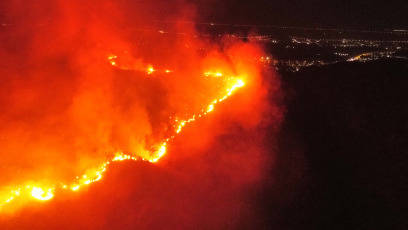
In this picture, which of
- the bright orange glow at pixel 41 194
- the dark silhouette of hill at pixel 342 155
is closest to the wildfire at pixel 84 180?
the bright orange glow at pixel 41 194

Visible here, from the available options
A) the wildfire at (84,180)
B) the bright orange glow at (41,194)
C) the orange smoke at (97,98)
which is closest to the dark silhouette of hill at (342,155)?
the orange smoke at (97,98)

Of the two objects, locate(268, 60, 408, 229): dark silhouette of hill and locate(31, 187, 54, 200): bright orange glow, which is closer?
locate(268, 60, 408, 229): dark silhouette of hill

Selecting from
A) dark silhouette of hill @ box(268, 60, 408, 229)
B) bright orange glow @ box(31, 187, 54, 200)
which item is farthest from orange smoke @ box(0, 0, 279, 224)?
dark silhouette of hill @ box(268, 60, 408, 229)

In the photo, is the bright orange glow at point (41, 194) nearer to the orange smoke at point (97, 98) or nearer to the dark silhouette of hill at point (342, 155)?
the orange smoke at point (97, 98)

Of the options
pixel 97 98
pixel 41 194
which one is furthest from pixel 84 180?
pixel 97 98

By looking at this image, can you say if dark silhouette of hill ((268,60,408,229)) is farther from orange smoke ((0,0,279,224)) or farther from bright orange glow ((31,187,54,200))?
bright orange glow ((31,187,54,200))

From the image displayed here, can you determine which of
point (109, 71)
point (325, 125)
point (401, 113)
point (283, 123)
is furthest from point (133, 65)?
point (401, 113)

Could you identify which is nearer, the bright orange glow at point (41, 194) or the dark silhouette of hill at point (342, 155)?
the dark silhouette of hill at point (342, 155)

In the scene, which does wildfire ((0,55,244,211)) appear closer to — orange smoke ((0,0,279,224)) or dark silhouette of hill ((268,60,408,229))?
orange smoke ((0,0,279,224))

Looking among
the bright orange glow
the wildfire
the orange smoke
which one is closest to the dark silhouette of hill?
the orange smoke
